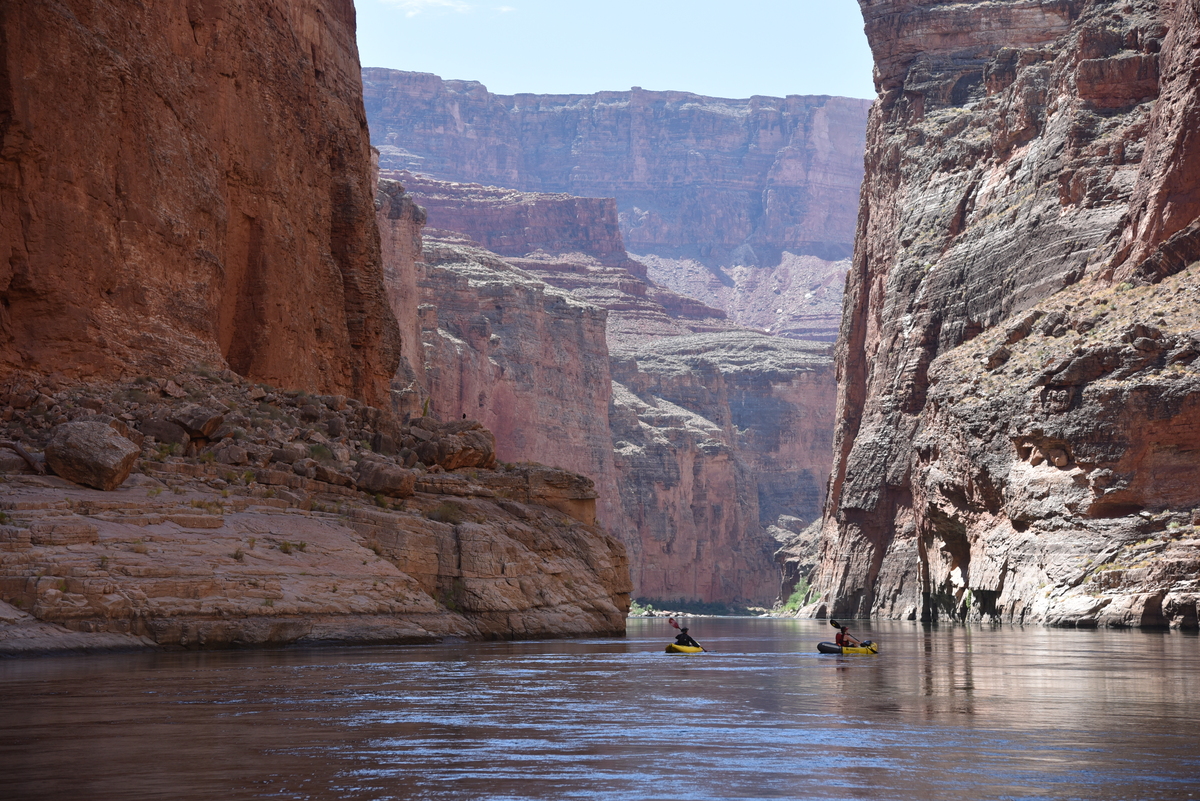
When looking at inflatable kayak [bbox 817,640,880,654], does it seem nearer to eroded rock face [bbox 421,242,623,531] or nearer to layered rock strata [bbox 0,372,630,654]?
layered rock strata [bbox 0,372,630,654]

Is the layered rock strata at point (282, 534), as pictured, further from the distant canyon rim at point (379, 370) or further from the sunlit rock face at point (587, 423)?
the sunlit rock face at point (587, 423)

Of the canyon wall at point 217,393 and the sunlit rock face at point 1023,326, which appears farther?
the sunlit rock face at point 1023,326

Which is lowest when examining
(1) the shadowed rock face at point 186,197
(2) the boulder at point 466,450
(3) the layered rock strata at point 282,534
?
(3) the layered rock strata at point 282,534

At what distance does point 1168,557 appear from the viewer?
2286 inches

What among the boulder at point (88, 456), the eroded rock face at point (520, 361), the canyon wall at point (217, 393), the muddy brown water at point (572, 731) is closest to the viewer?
the muddy brown water at point (572, 731)

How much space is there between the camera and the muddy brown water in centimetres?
1305

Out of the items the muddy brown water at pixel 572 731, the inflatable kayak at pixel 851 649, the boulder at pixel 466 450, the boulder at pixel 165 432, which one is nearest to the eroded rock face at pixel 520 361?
the boulder at pixel 466 450

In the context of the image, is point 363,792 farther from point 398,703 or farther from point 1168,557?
point 1168,557

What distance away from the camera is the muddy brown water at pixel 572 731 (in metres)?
13.0

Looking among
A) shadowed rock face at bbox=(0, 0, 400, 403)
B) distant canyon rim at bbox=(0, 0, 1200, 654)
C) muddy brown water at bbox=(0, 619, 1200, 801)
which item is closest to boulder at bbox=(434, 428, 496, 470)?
distant canyon rim at bbox=(0, 0, 1200, 654)

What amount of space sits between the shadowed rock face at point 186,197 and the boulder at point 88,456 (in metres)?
5.17

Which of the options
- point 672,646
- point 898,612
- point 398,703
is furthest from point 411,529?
point 898,612

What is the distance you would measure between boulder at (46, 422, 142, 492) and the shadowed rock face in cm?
517

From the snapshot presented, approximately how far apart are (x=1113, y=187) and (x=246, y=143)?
55.6 metres
